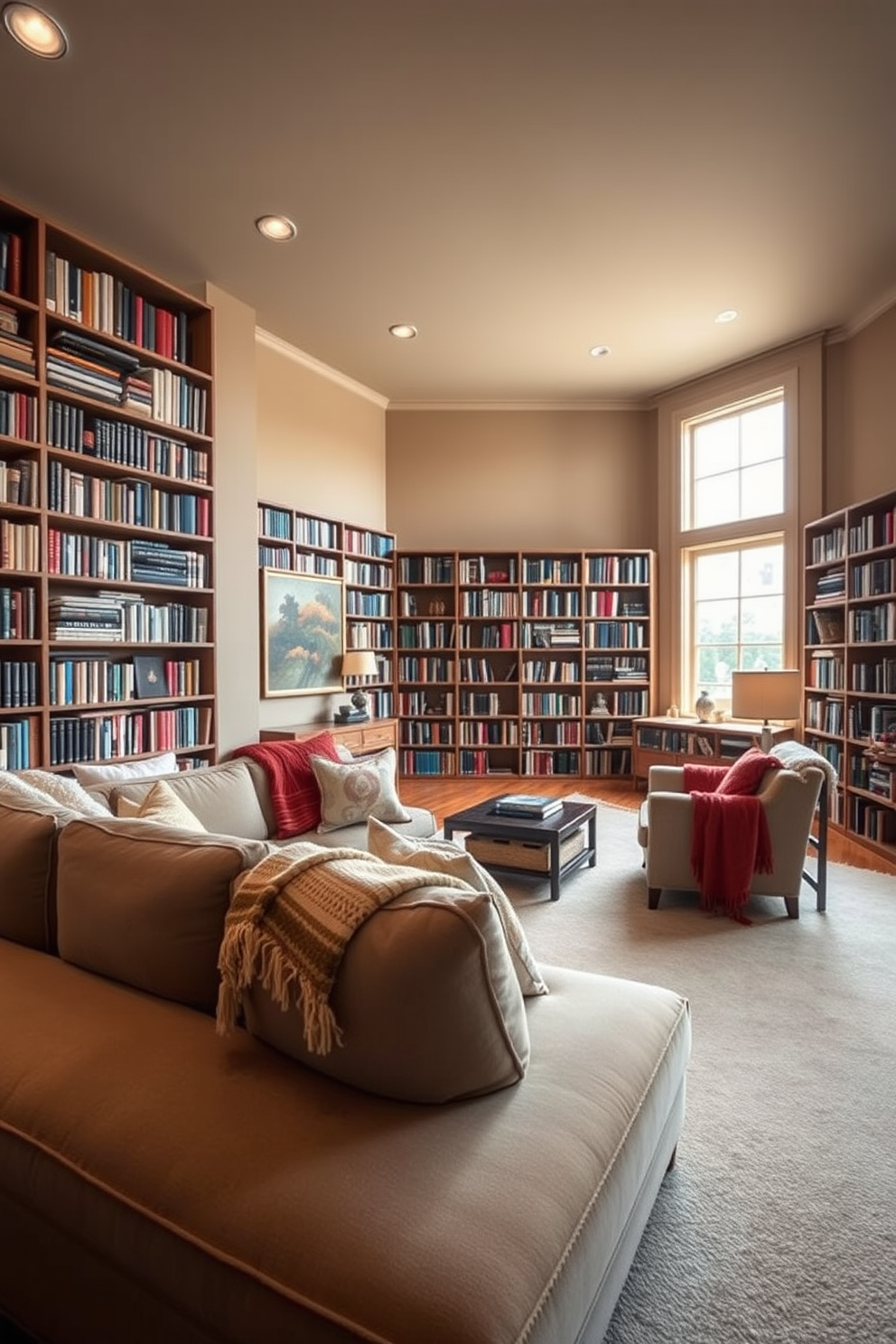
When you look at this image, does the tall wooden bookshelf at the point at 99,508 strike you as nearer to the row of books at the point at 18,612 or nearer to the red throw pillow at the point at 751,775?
the row of books at the point at 18,612

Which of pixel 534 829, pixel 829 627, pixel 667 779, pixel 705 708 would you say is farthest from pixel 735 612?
pixel 534 829


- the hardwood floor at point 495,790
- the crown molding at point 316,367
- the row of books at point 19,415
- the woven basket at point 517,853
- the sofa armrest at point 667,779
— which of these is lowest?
the hardwood floor at point 495,790

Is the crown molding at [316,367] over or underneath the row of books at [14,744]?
over

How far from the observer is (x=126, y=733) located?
3.72 meters

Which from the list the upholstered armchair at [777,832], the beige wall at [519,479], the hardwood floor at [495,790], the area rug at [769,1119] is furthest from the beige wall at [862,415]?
the area rug at [769,1119]

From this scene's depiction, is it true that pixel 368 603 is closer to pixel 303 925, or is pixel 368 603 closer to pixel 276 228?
pixel 276 228

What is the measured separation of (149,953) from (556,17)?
3363 mm

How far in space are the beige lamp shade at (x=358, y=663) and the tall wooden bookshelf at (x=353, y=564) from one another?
0.33 metres

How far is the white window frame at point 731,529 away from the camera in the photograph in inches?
217

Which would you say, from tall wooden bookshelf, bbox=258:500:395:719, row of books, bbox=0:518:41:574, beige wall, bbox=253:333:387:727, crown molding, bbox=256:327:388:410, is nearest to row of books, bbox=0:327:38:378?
row of books, bbox=0:518:41:574

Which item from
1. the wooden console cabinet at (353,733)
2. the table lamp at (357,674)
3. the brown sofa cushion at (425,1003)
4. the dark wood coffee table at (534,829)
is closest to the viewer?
the brown sofa cushion at (425,1003)

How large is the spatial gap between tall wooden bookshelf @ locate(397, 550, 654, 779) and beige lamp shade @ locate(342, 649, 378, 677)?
0.82m

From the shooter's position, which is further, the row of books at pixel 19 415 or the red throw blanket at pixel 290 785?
the red throw blanket at pixel 290 785

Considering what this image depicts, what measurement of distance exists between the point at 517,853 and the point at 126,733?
218cm
